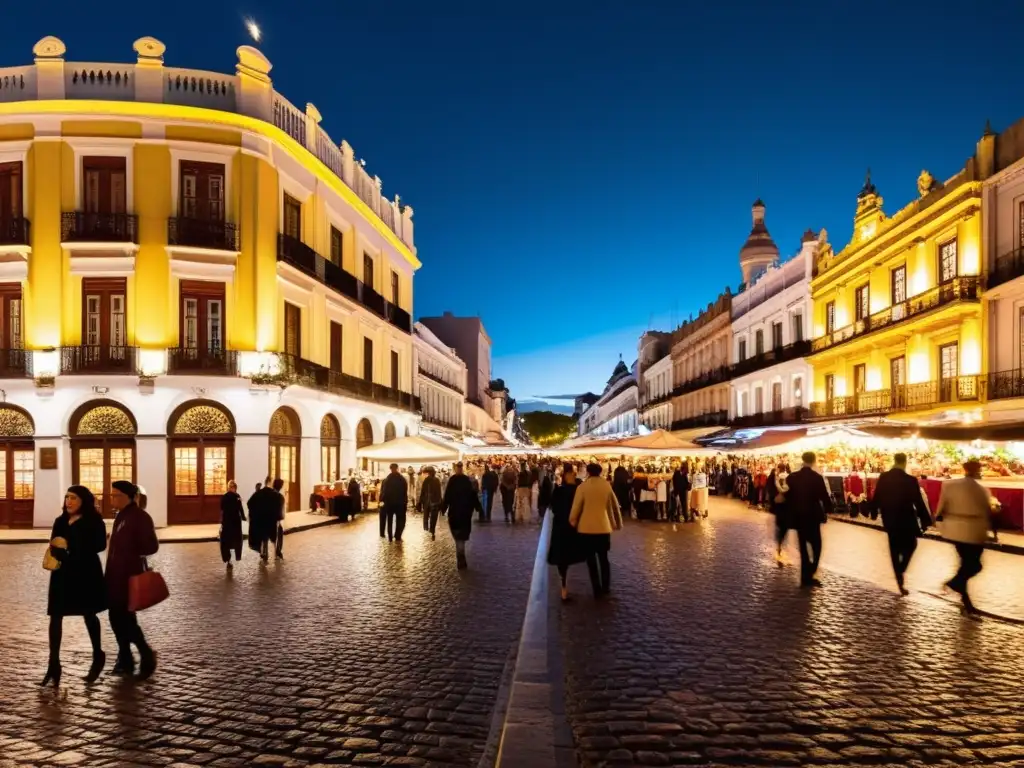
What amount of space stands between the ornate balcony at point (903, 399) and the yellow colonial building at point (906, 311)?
4 cm

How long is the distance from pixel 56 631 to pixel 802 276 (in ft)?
123

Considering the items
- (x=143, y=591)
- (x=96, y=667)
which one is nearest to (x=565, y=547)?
(x=143, y=591)

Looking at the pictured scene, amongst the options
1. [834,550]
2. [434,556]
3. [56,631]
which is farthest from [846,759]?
[834,550]

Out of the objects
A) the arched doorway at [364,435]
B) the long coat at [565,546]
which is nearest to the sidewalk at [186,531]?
the arched doorway at [364,435]

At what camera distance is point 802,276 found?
3922 cm

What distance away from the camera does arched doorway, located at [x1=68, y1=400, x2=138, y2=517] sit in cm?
2144

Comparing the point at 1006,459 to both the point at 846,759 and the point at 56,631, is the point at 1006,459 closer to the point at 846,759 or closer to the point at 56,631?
the point at 846,759

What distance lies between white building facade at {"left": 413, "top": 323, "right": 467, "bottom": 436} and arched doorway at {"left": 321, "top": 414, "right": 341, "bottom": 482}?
40.1ft

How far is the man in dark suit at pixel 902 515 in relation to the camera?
32.9 ft

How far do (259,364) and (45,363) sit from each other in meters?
5.05

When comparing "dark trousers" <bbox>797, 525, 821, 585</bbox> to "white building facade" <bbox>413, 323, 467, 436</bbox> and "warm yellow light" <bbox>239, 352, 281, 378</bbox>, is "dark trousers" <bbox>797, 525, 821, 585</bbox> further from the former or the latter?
"white building facade" <bbox>413, 323, 467, 436</bbox>

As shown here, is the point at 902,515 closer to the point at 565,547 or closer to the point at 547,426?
the point at 565,547

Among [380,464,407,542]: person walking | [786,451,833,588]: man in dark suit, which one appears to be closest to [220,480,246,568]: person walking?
[380,464,407,542]: person walking

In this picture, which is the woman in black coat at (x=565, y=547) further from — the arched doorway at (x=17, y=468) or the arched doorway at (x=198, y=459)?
the arched doorway at (x=17, y=468)
